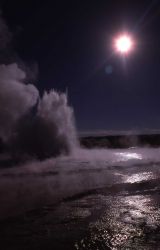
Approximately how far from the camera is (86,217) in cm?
1180

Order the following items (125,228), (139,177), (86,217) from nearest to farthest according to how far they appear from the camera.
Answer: (125,228), (86,217), (139,177)

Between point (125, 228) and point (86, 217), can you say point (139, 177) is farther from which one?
point (125, 228)

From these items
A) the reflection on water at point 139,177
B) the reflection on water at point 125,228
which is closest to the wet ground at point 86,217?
the reflection on water at point 125,228

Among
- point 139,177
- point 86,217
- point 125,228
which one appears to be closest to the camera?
point 125,228

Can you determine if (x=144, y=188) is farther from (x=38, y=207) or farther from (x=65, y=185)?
(x=38, y=207)


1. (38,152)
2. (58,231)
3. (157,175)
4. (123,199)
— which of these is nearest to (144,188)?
(123,199)

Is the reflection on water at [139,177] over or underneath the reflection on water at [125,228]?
over

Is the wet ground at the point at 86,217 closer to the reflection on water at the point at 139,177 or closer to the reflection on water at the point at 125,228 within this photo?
the reflection on water at the point at 125,228

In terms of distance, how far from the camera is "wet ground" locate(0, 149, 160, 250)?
930 cm

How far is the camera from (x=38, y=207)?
43.6 feet

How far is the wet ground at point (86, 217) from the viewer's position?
9.30m

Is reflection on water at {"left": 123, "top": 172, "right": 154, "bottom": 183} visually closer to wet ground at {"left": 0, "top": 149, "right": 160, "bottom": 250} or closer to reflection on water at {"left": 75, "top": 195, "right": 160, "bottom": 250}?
wet ground at {"left": 0, "top": 149, "right": 160, "bottom": 250}

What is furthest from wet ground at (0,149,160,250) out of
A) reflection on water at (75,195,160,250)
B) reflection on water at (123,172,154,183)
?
reflection on water at (123,172,154,183)

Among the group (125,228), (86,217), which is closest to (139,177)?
(86,217)
